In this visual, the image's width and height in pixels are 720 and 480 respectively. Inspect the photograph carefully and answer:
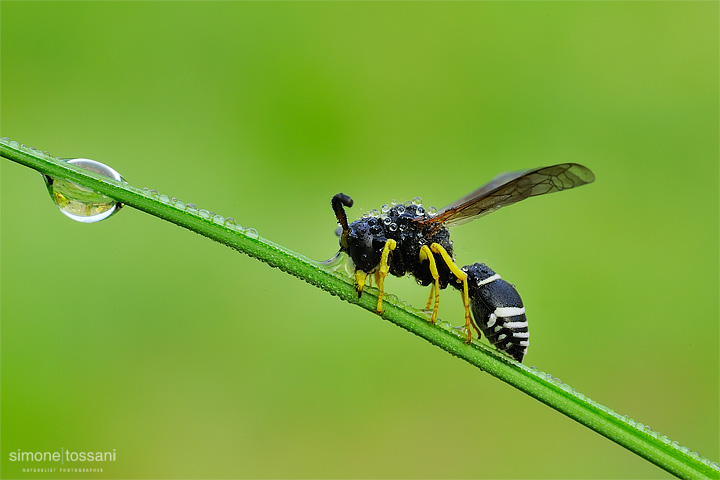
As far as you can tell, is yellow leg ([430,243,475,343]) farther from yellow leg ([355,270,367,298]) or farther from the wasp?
yellow leg ([355,270,367,298])

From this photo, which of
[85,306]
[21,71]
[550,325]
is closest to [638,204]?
[550,325]

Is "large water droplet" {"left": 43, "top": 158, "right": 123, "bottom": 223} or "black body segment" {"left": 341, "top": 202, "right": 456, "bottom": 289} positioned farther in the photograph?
"black body segment" {"left": 341, "top": 202, "right": 456, "bottom": 289}

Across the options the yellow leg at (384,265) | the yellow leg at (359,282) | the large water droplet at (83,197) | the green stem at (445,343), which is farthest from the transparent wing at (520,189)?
the large water droplet at (83,197)

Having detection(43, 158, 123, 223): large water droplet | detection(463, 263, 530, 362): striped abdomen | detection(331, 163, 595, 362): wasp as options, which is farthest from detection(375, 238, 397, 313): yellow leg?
detection(43, 158, 123, 223): large water droplet

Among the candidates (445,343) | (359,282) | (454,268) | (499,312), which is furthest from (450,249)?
(445,343)

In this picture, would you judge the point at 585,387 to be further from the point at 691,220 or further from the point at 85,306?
the point at 85,306

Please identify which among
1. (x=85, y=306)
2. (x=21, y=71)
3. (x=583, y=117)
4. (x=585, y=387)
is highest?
(x=21, y=71)
